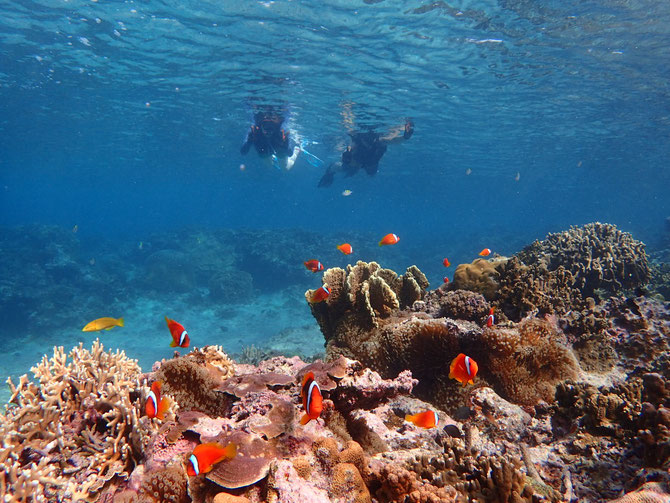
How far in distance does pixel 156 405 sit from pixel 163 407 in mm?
113

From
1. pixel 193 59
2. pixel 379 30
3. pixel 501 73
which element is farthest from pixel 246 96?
pixel 501 73

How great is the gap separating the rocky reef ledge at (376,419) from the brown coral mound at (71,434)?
15mm

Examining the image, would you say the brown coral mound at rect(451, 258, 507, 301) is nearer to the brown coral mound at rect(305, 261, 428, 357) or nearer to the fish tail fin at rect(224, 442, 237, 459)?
the brown coral mound at rect(305, 261, 428, 357)

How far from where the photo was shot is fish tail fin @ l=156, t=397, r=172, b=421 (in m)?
3.20

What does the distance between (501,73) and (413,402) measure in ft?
68.4

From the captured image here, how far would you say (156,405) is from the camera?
3.15m

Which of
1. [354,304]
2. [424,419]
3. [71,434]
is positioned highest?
[424,419]

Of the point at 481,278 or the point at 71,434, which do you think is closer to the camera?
the point at 71,434

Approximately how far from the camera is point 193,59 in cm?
1825

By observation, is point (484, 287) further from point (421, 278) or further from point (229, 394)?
point (229, 394)

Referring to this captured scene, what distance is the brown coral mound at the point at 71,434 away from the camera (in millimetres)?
2762

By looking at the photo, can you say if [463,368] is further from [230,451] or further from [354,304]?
[354,304]

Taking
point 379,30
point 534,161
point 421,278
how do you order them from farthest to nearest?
point 534,161, point 379,30, point 421,278

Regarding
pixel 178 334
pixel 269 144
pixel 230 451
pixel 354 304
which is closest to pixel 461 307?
pixel 354 304
